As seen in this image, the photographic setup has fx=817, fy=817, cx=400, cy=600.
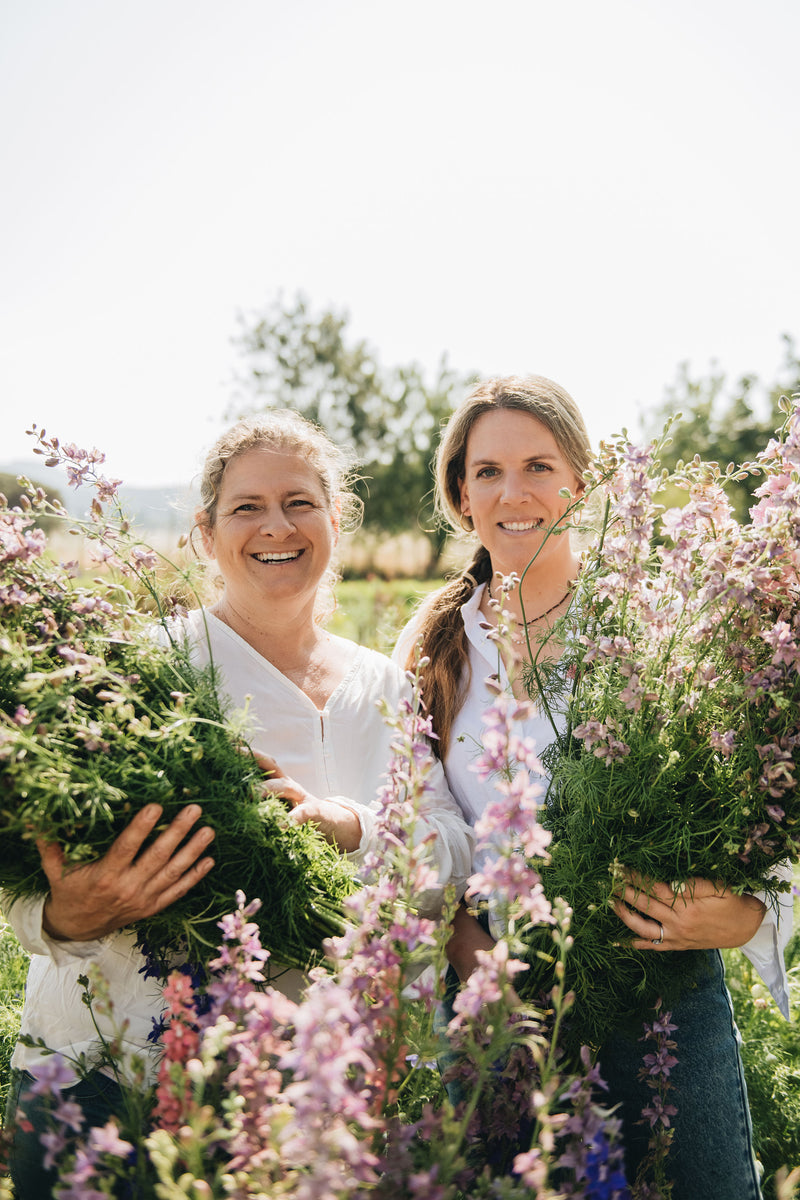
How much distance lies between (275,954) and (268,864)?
220mm

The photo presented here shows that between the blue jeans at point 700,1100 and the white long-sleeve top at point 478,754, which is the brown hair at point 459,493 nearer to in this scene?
the white long-sleeve top at point 478,754

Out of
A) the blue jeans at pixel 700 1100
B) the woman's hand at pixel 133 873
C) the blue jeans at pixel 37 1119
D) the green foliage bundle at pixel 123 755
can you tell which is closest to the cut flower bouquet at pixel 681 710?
the blue jeans at pixel 700 1100

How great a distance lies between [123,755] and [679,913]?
1330mm

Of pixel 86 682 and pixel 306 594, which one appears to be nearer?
pixel 86 682

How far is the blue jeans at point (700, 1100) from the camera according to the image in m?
2.27

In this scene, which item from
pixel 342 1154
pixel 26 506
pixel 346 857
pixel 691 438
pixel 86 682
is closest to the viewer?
pixel 342 1154

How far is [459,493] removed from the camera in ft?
11.3

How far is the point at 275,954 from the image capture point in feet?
6.41


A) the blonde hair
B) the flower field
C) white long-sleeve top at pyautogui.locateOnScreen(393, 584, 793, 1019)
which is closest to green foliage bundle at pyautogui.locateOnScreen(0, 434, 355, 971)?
the flower field

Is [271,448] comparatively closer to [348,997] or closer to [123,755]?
[123,755]

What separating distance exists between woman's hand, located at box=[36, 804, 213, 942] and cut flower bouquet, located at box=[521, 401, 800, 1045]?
0.81 m

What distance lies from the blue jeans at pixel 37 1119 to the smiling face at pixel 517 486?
79.9 inches

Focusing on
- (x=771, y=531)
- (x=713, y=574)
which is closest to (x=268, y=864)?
Answer: (x=713, y=574)

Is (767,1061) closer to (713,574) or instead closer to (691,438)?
(713,574)
